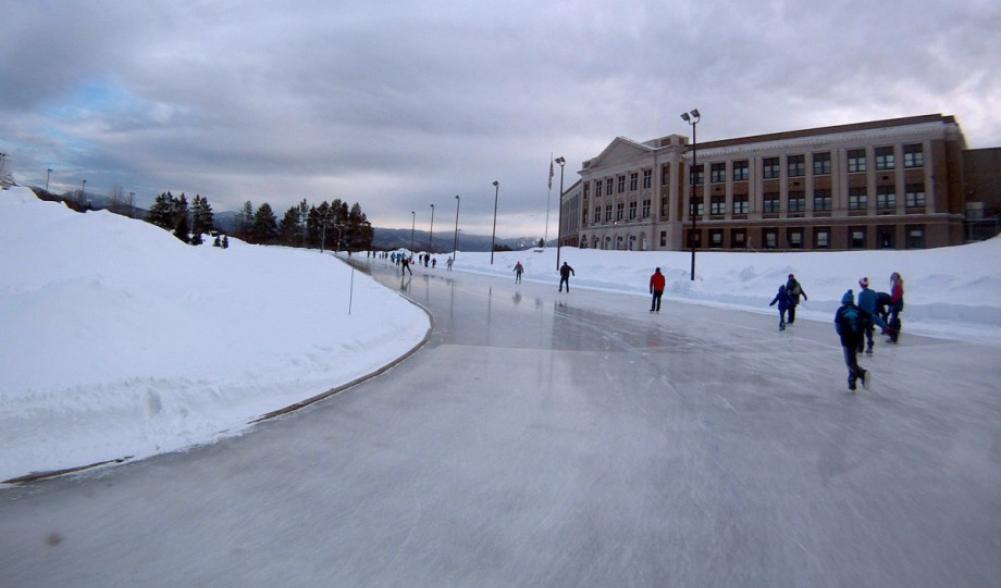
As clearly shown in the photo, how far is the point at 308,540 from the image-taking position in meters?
2.92

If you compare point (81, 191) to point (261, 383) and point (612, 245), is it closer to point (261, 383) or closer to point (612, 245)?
point (612, 245)

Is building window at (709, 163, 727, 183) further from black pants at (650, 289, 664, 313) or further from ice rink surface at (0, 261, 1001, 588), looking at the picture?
ice rink surface at (0, 261, 1001, 588)

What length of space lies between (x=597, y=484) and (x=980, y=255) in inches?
1271

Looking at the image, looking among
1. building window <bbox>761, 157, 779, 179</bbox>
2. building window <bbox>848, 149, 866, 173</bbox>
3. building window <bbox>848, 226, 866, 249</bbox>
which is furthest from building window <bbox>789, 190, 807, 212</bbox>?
building window <bbox>848, 226, 866, 249</bbox>

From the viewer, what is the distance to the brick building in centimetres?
5022

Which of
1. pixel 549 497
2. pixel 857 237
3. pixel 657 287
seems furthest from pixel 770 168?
pixel 549 497

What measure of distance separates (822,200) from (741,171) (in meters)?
9.28

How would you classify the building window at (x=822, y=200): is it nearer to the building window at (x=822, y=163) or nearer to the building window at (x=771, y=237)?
the building window at (x=822, y=163)

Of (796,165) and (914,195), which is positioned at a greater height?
(796,165)

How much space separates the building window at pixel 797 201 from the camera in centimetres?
5616

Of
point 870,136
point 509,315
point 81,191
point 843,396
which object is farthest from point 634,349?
point 81,191

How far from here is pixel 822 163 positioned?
55.4 metres

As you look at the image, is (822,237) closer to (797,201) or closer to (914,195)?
(797,201)

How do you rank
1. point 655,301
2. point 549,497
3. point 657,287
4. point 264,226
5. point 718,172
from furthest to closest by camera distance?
point 264,226 < point 718,172 < point 655,301 < point 657,287 < point 549,497
